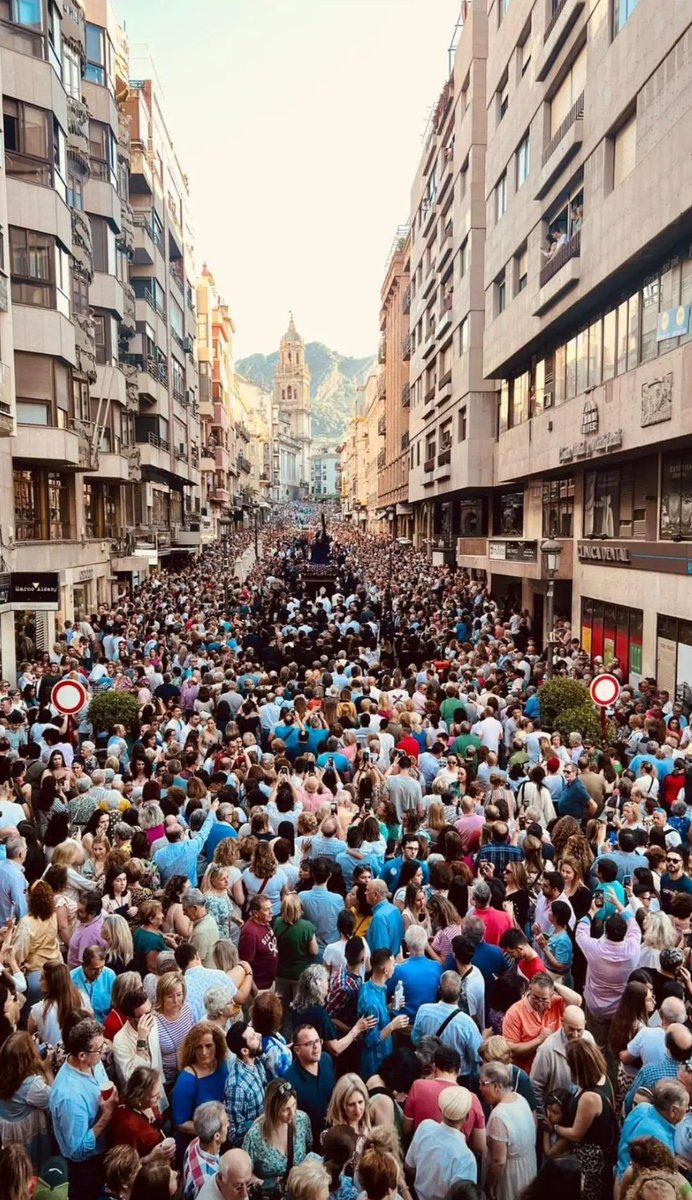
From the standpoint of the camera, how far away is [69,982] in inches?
204

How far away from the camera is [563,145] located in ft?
80.2

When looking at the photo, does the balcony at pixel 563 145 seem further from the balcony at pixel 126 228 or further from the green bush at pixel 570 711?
the green bush at pixel 570 711

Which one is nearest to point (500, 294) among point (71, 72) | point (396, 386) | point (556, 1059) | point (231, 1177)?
point (71, 72)

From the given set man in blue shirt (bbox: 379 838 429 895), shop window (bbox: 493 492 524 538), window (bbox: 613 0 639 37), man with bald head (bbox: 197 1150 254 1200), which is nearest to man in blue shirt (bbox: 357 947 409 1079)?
man with bald head (bbox: 197 1150 254 1200)

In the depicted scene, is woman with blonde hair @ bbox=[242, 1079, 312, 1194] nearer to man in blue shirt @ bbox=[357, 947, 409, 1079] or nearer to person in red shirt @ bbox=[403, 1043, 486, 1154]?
person in red shirt @ bbox=[403, 1043, 486, 1154]

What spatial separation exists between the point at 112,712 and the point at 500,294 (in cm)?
2708

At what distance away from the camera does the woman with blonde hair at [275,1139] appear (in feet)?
13.8

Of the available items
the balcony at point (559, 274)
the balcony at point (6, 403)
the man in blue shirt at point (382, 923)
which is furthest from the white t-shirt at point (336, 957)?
the balcony at point (559, 274)

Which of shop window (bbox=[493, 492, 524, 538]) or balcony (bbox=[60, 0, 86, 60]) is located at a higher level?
balcony (bbox=[60, 0, 86, 60])

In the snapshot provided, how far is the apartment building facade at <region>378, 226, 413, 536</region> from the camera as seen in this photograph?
72375 mm

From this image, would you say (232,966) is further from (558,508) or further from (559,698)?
(558,508)

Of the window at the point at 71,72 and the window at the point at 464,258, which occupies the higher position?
the window at the point at 71,72

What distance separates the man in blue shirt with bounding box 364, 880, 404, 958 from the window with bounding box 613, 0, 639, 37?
20.9m

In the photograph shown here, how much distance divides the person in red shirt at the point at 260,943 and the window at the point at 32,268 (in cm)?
2156
